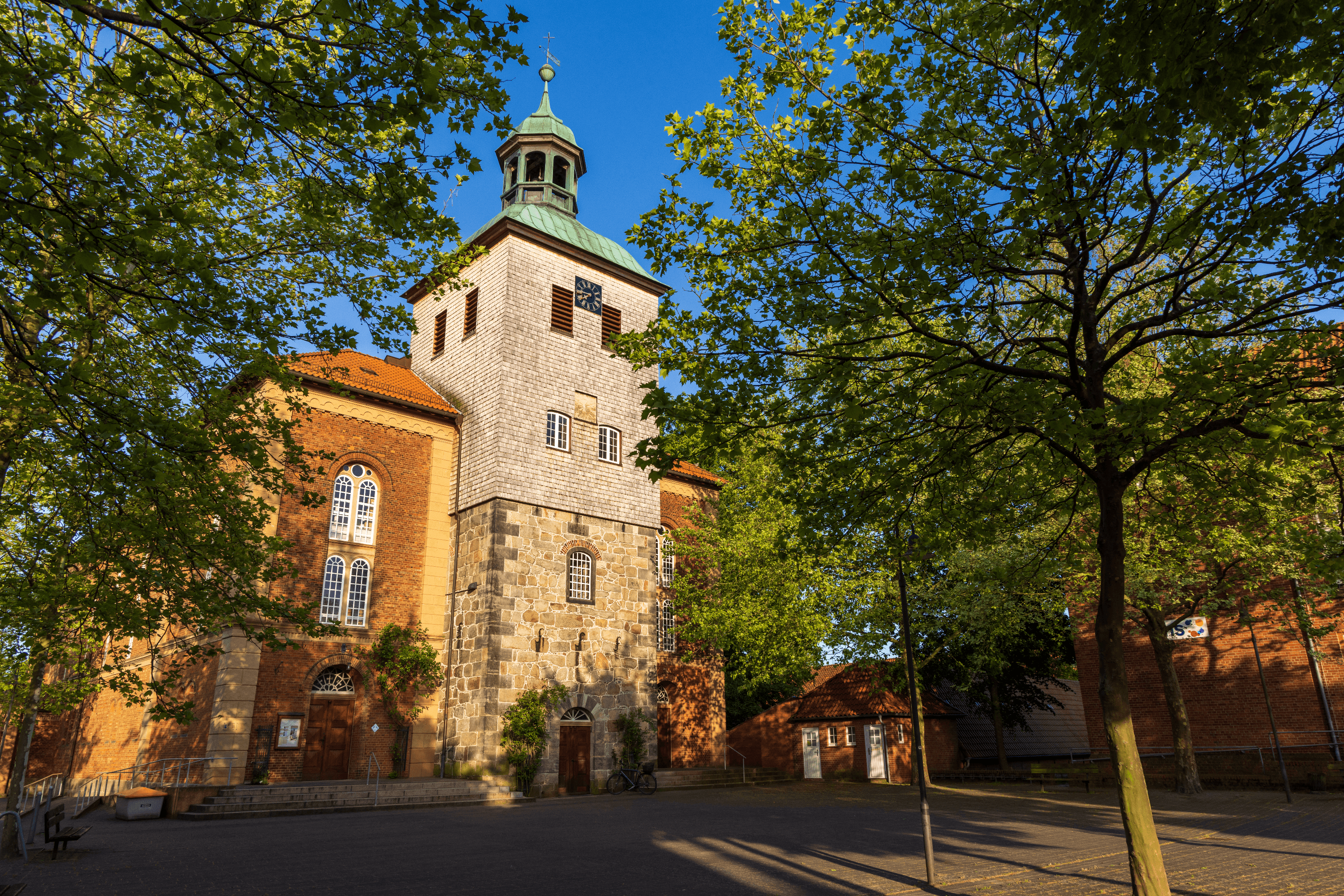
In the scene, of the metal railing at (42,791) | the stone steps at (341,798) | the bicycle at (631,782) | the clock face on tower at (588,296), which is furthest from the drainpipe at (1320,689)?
the metal railing at (42,791)

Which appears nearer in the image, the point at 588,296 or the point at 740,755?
the point at 588,296

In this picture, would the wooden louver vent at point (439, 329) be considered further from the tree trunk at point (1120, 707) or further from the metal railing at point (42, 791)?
the tree trunk at point (1120, 707)

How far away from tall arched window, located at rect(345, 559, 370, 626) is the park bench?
32.1ft

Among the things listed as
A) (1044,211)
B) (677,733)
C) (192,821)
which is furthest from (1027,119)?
(677,733)

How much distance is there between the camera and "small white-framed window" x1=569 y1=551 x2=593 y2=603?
25.5 metres

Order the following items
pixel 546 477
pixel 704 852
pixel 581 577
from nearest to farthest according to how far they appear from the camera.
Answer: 1. pixel 704 852
2. pixel 546 477
3. pixel 581 577

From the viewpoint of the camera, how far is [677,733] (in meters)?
29.8

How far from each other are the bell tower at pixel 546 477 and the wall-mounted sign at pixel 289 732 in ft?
13.4

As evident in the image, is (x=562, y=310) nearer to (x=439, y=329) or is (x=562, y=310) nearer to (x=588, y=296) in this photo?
(x=588, y=296)

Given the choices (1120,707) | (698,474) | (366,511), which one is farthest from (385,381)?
(1120,707)

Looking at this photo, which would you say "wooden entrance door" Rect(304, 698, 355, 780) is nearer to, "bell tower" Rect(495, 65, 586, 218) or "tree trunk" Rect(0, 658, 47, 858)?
"tree trunk" Rect(0, 658, 47, 858)

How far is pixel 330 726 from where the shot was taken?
21.8m

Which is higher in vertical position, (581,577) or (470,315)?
(470,315)

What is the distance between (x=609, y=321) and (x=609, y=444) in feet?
16.0
